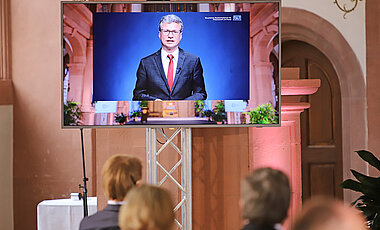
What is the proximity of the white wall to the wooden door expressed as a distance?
48 centimetres

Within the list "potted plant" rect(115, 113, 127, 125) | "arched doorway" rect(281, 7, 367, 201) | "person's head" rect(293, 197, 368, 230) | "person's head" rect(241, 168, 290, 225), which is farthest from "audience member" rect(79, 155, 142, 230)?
"arched doorway" rect(281, 7, 367, 201)

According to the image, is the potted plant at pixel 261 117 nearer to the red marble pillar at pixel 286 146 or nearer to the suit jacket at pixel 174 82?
the suit jacket at pixel 174 82

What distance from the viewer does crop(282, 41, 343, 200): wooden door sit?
6609 mm

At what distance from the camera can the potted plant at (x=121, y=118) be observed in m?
4.57

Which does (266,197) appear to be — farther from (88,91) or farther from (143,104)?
(88,91)

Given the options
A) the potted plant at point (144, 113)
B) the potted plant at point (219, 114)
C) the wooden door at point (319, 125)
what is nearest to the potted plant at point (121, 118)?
the potted plant at point (144, 113)

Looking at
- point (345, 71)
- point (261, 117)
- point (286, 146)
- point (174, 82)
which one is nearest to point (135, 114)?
point (174, 82)

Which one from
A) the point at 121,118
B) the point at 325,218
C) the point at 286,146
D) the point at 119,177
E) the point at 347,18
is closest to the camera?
the point at 325,218

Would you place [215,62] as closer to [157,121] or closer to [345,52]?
[157,121]

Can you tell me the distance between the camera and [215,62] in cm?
464

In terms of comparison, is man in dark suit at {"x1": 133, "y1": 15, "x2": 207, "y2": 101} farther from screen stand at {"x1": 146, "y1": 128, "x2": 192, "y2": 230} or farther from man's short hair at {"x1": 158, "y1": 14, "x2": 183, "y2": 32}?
screen stand at {"x1": 146, "y1": 128, "x2": 192, "y2": 230}

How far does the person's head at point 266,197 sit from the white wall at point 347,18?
4663 mm

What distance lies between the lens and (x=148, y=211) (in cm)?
173

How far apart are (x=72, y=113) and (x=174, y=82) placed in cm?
84
